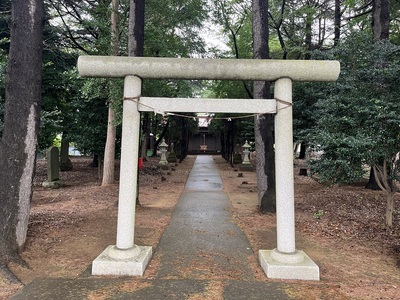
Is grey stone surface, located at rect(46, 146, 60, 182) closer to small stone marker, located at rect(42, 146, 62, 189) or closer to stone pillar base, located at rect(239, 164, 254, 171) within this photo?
small stone marker, located at rect(42, 146, 62, 189)

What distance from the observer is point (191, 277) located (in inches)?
150

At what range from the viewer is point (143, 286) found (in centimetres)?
354

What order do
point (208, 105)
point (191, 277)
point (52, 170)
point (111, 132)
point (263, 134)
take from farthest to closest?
1. point (52, 170)
2. point (111, 132)
3. point (263, 134)
4. point (208, 105)
5. point (191, 277)

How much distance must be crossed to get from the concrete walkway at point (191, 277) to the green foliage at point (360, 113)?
2377 millimetres

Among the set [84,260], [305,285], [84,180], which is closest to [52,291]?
[84,260]

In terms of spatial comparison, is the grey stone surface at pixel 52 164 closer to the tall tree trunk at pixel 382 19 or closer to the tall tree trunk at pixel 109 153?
the tall tree trunk at pixel 109 153

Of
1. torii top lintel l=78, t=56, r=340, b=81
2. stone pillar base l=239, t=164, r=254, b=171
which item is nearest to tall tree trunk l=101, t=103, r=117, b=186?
torii top lintel l=78, t=56, r=340, b=81

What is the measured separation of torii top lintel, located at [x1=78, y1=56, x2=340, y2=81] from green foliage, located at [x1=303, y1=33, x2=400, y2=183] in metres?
1.50

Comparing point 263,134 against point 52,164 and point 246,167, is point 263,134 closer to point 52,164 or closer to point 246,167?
point 52,164

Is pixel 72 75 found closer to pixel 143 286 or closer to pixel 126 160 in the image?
pixel 126 160

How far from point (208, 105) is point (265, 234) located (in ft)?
9.83

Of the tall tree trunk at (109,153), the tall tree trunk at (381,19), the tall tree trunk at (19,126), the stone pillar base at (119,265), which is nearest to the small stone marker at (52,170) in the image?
the tall tree trunk at (109,153)

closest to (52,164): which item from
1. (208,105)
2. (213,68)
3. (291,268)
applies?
(208,105)

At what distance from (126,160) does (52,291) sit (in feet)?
5.76
